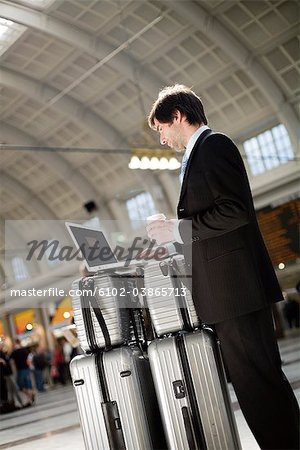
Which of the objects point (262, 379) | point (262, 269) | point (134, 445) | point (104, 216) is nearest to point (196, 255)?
point (262, 269)

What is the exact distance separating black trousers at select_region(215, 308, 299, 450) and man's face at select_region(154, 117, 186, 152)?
940 mm

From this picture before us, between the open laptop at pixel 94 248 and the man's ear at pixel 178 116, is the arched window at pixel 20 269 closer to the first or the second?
the open laptop at pixel 94 248

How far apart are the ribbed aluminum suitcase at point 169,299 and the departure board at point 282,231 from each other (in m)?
18.0

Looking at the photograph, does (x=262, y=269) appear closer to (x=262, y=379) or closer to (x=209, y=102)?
(x=262, y=379)

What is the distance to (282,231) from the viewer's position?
21.5 meters

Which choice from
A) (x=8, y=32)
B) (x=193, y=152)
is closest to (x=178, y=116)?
(x=193, y=152)

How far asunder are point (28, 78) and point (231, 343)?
20.5 metres

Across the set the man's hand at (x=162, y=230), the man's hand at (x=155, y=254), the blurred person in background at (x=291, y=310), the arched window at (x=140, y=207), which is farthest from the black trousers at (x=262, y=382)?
the blurred person in background at (x=291, y=310)

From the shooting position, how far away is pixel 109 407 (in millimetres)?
3508

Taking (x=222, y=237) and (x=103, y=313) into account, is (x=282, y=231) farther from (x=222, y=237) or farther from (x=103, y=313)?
(x=222, y=237)

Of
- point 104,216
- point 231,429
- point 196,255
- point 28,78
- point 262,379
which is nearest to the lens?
point 262,379

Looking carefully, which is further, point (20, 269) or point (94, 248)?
point (20, 269)

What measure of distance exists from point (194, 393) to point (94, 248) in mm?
1117

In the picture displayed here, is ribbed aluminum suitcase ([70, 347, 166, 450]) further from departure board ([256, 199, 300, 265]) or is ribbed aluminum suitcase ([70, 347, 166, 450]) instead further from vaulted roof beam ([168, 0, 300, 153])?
departure board ([256, 199, 300, 265])
